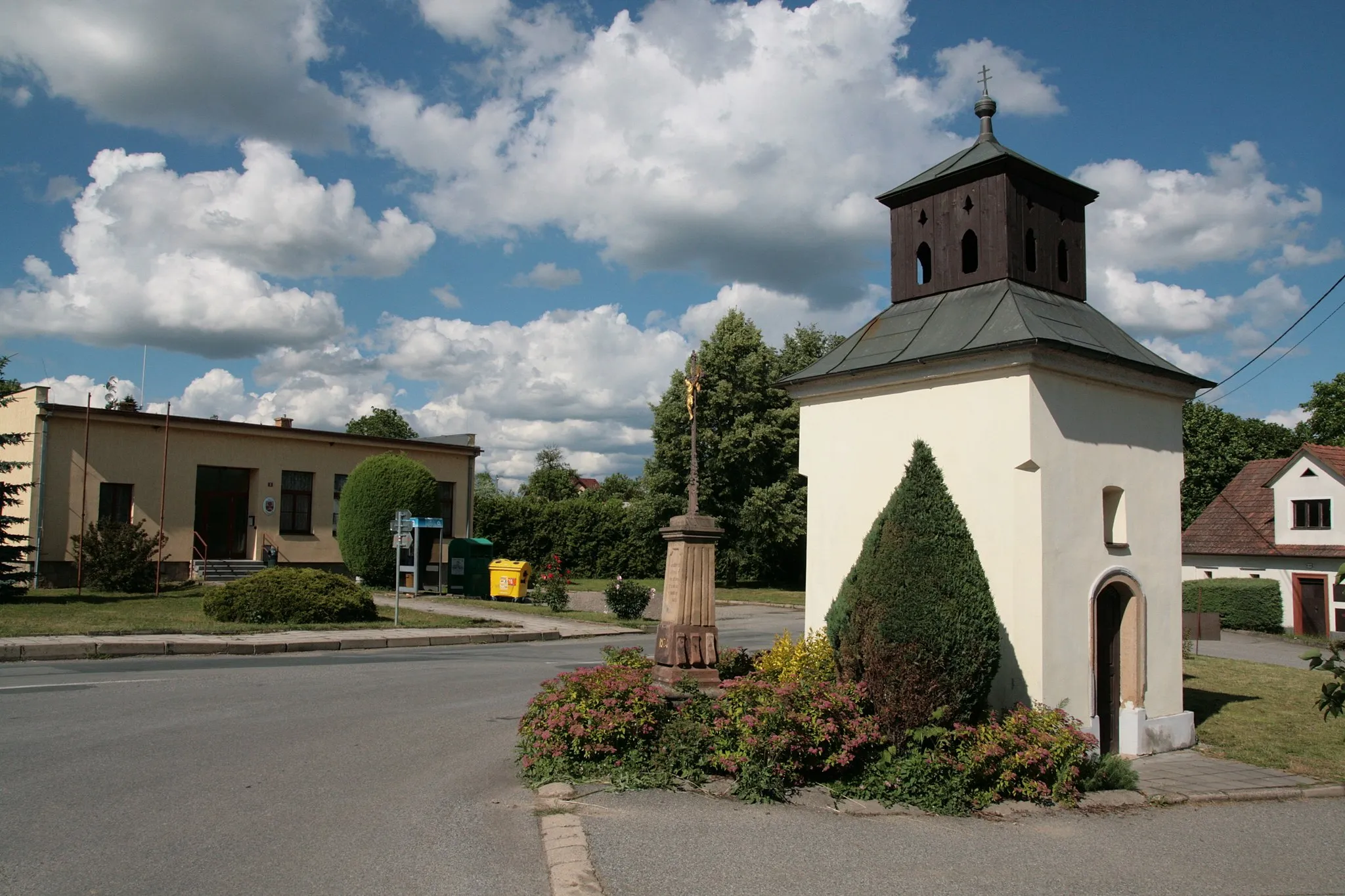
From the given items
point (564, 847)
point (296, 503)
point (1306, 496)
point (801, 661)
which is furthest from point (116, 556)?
point (1306, 496)

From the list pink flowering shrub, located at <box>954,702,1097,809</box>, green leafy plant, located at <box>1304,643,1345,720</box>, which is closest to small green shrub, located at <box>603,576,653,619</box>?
pink flowering shrub, located at <box>954,702,1097,809</box>

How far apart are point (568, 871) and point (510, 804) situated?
1643 mm

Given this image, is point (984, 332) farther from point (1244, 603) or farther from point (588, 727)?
point (1244, 603)

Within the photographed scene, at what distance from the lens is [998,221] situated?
10.7 metres

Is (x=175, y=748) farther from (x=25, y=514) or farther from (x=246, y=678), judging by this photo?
(x=25, y=514)

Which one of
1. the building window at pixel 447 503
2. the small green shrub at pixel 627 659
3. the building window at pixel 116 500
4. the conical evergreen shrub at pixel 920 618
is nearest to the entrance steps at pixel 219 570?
the building window at pixel 116 500

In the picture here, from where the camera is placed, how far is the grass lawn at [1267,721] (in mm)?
10711

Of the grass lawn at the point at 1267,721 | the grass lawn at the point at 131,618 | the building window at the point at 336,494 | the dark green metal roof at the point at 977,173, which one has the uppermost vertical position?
the dark green metal roof at the point at 977,173

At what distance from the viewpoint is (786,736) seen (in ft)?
25.2

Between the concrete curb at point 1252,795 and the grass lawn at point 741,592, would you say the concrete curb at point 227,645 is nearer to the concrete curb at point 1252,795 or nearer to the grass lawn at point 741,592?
the concrete curb at point 1252,795

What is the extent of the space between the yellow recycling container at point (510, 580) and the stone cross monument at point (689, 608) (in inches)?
750

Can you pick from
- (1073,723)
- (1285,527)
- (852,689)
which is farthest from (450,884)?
→ (1285,527)

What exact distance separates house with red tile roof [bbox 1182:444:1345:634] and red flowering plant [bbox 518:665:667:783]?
31.5 metres

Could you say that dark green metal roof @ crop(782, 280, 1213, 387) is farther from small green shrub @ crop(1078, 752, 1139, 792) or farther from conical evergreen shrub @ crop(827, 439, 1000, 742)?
small green shrub @ crop(1078, 752, 1139, 792)
